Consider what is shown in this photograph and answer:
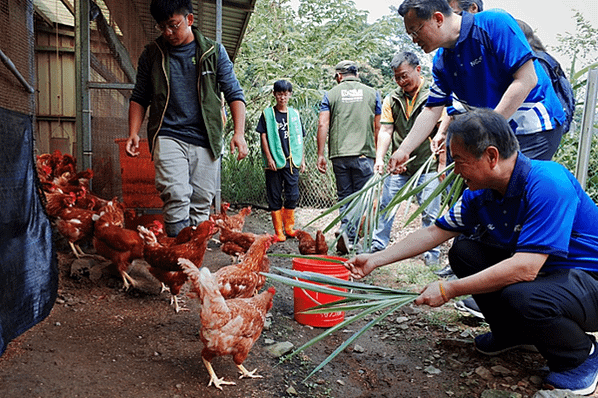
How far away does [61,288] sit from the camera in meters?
3.50

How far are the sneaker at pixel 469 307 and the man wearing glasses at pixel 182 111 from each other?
2047 millimetres

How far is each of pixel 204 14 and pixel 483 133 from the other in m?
6.11

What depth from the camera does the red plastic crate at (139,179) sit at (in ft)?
15.5

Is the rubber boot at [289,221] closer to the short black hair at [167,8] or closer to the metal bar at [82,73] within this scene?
the metal bar at [82,73]

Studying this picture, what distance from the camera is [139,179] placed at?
15.7ft

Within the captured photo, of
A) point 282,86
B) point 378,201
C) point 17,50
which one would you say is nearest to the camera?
point 17,50

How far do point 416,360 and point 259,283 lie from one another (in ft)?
4.33

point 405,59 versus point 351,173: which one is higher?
point 405,59

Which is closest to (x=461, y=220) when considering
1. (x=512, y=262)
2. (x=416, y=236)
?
(x=416, y=236)

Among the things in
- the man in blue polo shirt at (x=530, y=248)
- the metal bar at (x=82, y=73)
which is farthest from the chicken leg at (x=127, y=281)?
the man in blue polo shirt at (x=530, y=248)

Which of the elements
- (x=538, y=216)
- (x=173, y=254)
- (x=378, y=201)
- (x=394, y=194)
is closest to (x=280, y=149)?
(x=394, y=194)

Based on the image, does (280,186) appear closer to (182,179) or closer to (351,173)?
(351,173)

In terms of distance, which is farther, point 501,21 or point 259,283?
point 259,283

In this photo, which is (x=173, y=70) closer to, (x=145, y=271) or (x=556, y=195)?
(x=145, y=271)
